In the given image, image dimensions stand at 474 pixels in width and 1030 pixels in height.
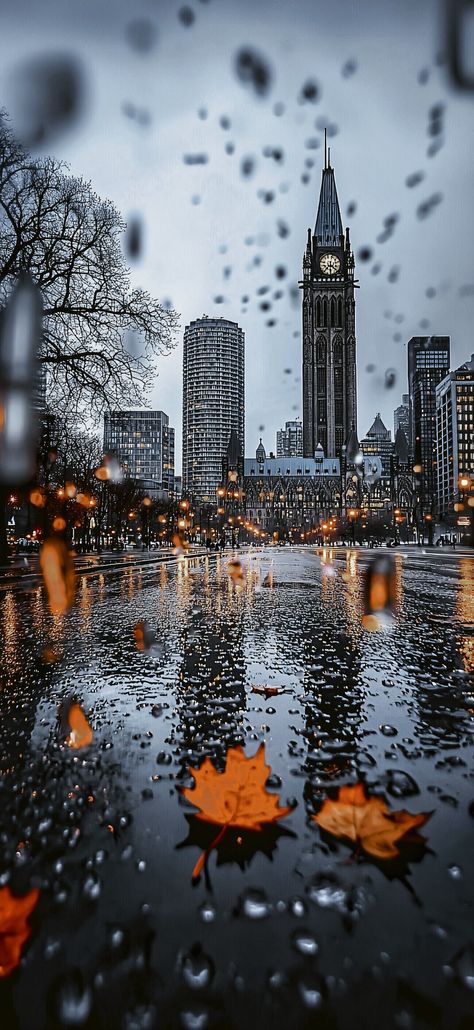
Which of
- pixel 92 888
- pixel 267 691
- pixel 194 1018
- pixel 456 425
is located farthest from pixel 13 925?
pixel 456 425

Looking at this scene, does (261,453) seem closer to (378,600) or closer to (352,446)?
(352,446)

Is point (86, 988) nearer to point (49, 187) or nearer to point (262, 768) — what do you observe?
point (262, 768)

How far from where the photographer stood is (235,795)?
273 centimetres

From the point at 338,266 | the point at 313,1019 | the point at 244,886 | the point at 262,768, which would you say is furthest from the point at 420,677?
the point at 338,266

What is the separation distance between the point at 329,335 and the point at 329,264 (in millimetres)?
18507

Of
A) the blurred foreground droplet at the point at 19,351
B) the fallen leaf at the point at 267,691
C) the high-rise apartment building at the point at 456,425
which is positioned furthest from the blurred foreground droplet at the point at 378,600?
the high-rise apartment building at the point at 456,425

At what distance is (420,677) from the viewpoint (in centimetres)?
494

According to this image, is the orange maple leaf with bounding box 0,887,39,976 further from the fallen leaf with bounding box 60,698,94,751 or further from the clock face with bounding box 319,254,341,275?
the clock face with bounding box 319,254,341,275

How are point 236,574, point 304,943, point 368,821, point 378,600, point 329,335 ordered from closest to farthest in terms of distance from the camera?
point 304,943 → point 368,821 → point 378,600 → point 236,574 → point 329,335

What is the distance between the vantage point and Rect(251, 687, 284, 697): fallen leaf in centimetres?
441

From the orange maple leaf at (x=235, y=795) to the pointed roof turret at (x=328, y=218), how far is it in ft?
518

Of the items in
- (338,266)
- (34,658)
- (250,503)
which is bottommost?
(34,658)

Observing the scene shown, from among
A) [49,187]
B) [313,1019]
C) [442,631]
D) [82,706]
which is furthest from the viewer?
[49,187]

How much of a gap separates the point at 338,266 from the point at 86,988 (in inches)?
6469
